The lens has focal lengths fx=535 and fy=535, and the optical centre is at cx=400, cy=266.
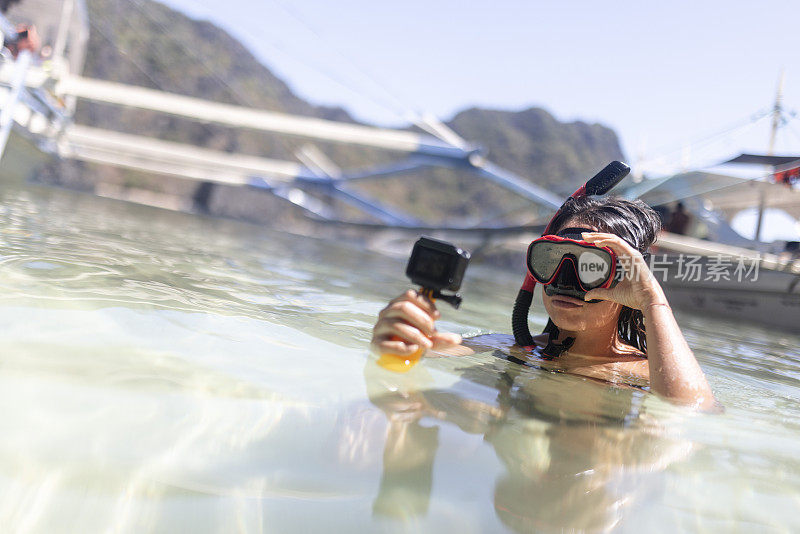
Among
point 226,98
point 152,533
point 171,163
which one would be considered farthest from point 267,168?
point 226,98

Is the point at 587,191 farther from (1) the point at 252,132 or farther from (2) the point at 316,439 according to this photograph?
(1) the point at 252,132

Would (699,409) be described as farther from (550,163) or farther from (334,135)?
(550,163)

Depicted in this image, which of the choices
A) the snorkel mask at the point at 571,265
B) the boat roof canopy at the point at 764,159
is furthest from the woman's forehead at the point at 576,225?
the boat roof canopy at the point at 764,159

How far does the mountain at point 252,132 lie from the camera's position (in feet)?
157

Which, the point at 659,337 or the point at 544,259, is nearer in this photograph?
the point at 659,337

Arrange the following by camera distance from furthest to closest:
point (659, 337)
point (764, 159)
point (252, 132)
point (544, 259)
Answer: point (252, 132), point (764, 159), point (544, 259), point (659, 337)

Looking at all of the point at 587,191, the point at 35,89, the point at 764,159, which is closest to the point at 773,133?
the point at 764,159

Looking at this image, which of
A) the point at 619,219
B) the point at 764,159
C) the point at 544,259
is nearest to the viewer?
the point at 544,259

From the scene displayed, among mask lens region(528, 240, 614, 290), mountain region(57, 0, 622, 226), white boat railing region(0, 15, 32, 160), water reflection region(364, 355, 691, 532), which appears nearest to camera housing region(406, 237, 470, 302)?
water reflection region(364, 355, 691, 532)

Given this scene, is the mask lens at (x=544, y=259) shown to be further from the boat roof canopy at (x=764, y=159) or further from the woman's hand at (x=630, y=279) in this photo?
the boat roof canopy at (x=764, y=159)

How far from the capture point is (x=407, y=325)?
120 cm

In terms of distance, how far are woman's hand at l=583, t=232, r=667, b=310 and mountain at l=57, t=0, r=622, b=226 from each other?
34.3 metres

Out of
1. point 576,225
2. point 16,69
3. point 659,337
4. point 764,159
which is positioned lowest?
point 659,337

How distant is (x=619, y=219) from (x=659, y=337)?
1.52 feet
